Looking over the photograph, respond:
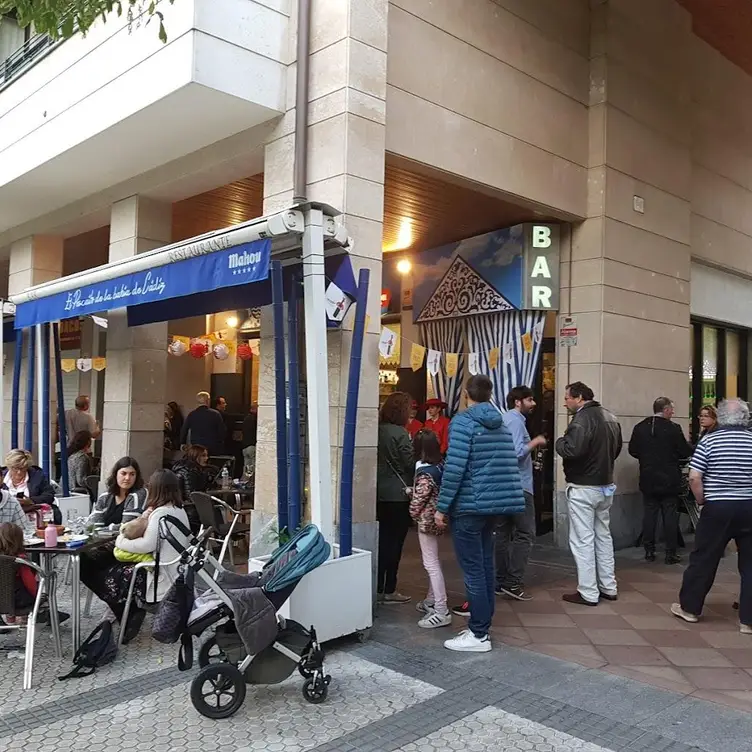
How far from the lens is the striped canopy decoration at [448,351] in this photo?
900cm

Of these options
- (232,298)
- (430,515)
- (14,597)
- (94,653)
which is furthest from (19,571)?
(232,298)

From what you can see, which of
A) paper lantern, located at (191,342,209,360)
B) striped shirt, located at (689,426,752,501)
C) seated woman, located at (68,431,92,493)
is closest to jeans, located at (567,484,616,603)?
striped shirt, located at (689,426,752,501)

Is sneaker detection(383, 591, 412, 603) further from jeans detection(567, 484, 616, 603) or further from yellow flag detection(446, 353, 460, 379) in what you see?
yellow flag detection(446, 353, 460, 379)

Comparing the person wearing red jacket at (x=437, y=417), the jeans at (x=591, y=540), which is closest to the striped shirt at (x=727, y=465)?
the jeans at (x=591, y=540)

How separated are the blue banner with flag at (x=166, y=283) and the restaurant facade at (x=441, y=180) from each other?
35.1 inches

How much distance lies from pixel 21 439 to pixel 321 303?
Result: 313 inches

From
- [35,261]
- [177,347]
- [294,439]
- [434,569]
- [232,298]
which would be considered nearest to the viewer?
[294,439]

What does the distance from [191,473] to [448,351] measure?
11.3 feet

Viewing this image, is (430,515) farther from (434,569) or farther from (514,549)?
(514,549)

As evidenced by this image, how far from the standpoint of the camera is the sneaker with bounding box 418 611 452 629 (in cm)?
539

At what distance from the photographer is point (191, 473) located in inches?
309

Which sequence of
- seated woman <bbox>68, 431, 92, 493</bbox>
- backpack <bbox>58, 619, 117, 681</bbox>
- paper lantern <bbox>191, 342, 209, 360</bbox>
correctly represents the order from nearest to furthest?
backpack <bbox>58, 619, 117, 681</bbox> < seated woman <bbox>68, 431, 92, 493</bbox> < paper lantern <bbox>191, 342, 209, 360</bbox>

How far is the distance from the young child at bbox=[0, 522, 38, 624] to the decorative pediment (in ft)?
18.4

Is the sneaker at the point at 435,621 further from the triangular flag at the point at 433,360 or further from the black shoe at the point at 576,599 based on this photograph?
the triangular flag at the point at 433,360
